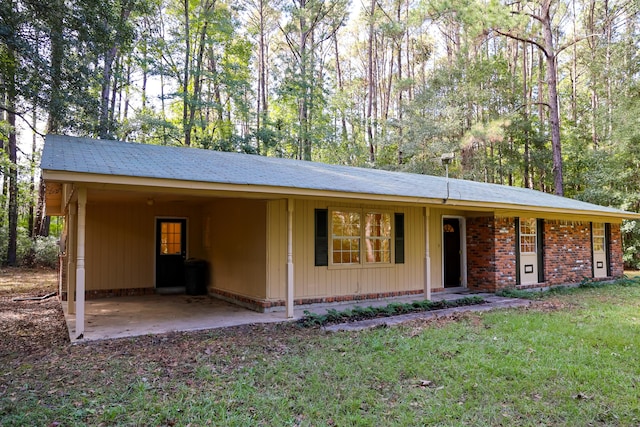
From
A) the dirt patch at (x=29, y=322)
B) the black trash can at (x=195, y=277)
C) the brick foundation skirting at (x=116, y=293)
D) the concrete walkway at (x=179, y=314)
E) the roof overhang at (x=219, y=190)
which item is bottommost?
the dirt patch at (x=29, y=322)

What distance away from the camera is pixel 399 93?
84.5 ft

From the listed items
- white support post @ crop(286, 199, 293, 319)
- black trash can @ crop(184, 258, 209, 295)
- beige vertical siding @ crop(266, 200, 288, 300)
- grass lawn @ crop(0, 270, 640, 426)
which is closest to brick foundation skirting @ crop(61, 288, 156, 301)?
black trash can @ crop(184, 258, 209, 295)

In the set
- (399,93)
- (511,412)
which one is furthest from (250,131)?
(511,412)

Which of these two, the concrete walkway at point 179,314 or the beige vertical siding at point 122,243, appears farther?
the beige vertical siding at point 122,243

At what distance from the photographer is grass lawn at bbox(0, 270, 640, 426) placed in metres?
3.38

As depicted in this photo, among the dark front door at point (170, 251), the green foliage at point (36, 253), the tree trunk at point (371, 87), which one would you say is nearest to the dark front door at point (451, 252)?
the dark front door at point (170, 251)

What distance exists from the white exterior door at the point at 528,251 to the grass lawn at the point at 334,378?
4773 millimetres

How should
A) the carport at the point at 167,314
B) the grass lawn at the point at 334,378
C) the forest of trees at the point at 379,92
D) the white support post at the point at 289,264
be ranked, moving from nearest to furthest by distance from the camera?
1. the grass lawn at the point at 334,378
2. the carport at the point at 167,314
3. the white support post at the point at 289,264
4. the forest of trees at the point at 379,92

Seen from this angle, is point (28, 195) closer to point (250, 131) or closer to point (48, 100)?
point (250, 131)

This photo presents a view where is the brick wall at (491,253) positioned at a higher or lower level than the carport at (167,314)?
higher

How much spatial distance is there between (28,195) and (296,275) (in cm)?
1882

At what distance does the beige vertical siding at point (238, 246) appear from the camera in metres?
7.88

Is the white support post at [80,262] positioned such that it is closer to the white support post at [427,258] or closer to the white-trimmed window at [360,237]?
the white-trimmed window at [360,237]

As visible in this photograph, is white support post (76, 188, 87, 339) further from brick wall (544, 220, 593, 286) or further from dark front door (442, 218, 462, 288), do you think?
brick wall (544, 220, 593, 286)
